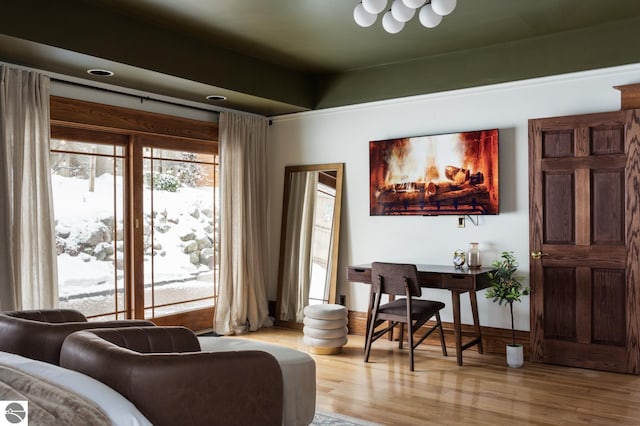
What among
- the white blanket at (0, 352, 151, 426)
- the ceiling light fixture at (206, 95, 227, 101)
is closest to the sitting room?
the ceiling light fixture at (206, 95, 227, 101)

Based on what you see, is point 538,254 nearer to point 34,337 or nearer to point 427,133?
point 427,133

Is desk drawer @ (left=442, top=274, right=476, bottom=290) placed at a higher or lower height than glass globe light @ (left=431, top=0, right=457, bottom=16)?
lower

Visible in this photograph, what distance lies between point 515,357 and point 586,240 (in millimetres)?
1083

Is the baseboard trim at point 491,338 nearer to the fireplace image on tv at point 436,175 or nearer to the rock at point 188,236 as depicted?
the fireplace image on tv at point 436,175

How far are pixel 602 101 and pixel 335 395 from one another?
3123 millimetres

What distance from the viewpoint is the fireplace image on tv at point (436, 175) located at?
5258 mm

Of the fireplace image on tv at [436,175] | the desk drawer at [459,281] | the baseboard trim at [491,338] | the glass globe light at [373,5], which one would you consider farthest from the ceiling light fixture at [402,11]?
the baseboard trim at [491,338]

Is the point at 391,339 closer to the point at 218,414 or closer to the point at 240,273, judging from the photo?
the point at 240,273

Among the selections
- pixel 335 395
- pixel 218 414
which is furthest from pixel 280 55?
pixel 218 414

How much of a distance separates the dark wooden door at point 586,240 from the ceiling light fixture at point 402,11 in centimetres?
185

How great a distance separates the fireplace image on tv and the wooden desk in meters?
0.62

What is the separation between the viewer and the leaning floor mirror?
Answer: 6273mm

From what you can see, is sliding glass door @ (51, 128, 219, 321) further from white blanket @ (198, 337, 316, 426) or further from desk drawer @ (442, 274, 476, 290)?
white blanket @ (198, 337, 316, 426)

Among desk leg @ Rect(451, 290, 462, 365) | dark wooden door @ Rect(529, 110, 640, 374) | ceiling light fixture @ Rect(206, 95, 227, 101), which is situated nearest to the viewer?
dark wooden door @ Rect(529, 110, 640, 374)
